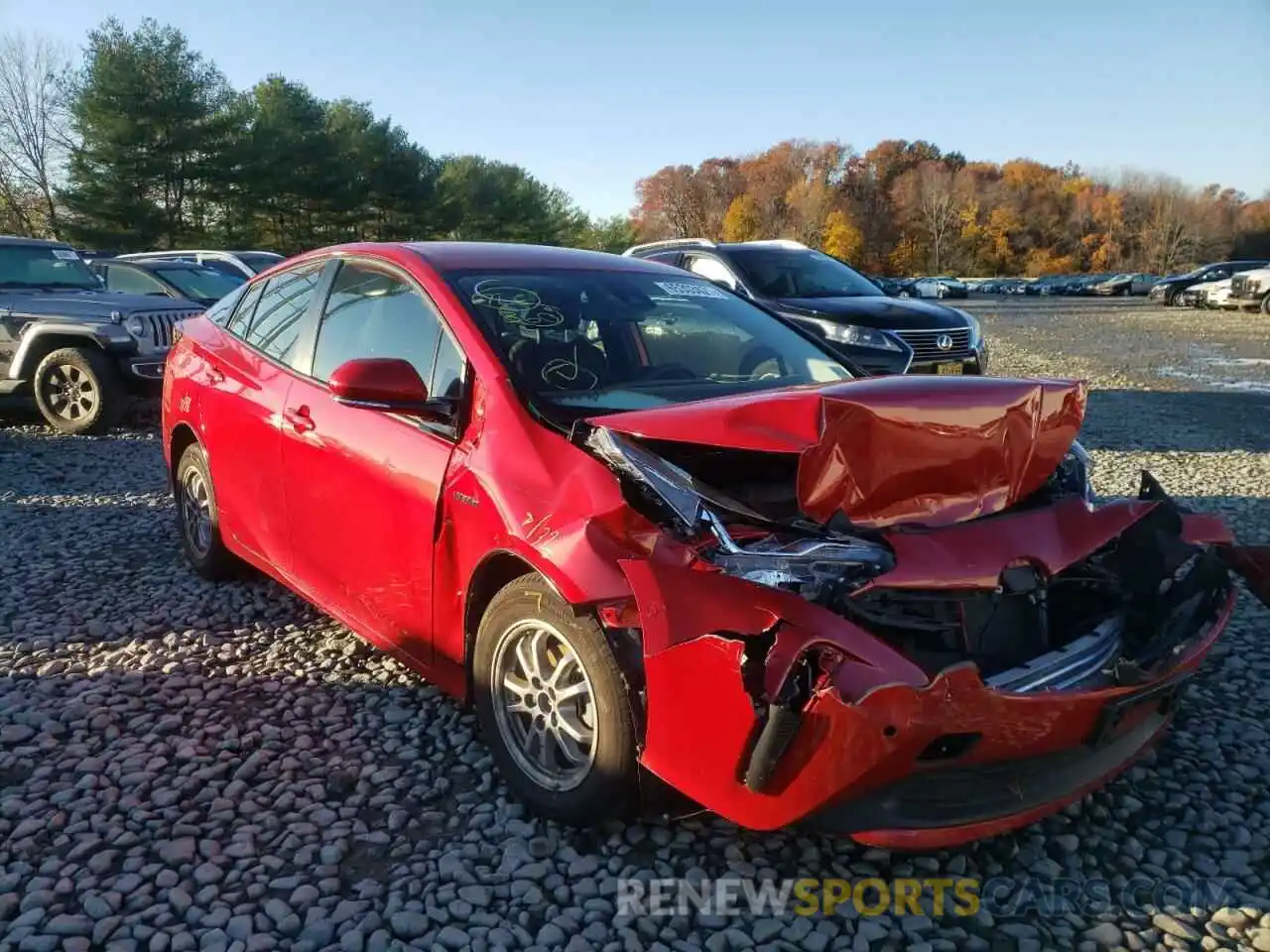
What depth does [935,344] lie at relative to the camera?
879cm

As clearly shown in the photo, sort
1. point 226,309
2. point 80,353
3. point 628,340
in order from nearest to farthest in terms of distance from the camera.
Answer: point 628,340
point 226,309
point 80,353

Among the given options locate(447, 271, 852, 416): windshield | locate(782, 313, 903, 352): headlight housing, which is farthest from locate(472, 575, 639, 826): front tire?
locate(782, 313, 903, 352): headlight housing

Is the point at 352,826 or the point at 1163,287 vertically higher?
the point at 1163,287

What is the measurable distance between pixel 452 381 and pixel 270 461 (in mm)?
1225

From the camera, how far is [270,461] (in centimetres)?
387

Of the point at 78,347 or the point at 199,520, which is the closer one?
the point at 199,520

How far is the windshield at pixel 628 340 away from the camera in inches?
122

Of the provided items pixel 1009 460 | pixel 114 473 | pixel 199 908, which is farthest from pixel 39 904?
pixel 114 473

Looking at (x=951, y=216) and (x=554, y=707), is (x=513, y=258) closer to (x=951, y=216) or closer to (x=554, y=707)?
(x=554, y=707)

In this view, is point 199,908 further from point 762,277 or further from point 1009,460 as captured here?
point 762,277

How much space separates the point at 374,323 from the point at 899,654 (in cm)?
242

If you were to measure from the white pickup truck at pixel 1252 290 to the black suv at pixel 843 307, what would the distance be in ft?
81.3

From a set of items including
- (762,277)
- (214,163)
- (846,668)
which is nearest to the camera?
(846,668)

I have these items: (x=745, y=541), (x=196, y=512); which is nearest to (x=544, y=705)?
(x=745, y=541)
